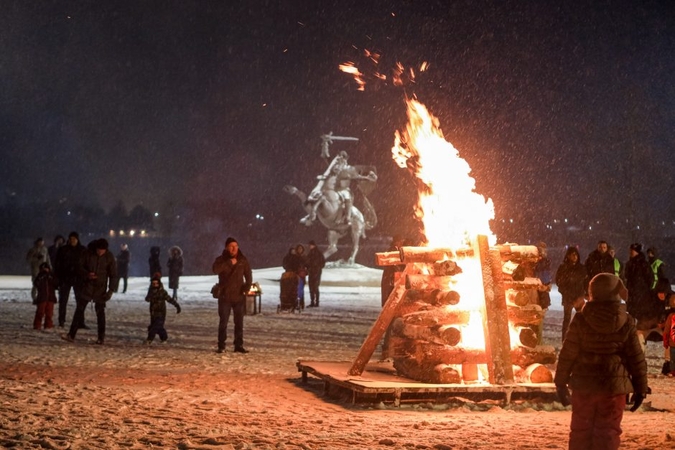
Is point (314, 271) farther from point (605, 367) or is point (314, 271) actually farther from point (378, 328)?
point (605, 367)

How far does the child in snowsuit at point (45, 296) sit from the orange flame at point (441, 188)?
8466 mm

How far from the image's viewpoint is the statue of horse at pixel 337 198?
34.7m

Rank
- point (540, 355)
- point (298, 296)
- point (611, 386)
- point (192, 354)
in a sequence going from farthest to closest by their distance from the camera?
point (298, 296) < point (192, 354) < point (540, 355) < point (611, 386)

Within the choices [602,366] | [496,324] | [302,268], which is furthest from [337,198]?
[602,366]

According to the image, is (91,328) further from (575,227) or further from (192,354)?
(575,227)

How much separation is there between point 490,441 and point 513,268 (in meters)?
3.36

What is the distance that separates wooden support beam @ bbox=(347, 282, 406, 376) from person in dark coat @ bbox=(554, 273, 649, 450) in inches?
157

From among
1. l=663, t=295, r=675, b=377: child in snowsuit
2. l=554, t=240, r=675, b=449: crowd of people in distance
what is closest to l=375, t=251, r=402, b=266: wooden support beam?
l=554, t=240, r=675, b=449: crowd of people in distance

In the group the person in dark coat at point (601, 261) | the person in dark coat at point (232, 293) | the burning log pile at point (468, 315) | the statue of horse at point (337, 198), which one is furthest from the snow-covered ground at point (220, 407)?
the statue of horse at point (337, 198)

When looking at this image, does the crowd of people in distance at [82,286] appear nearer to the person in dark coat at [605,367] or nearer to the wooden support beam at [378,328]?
the wooden support beam at [378,328]

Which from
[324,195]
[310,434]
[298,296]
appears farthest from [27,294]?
[310,434]

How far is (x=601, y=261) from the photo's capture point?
14164mm

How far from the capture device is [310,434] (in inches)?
281

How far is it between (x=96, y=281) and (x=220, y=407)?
625 cm
